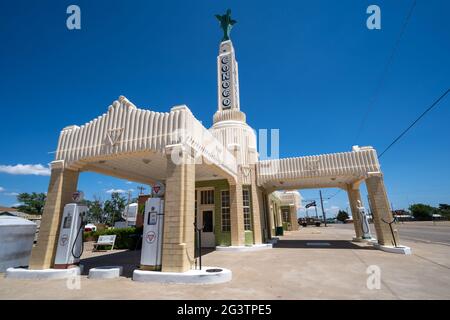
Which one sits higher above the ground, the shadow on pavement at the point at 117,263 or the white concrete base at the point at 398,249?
the white concrete base at the point at 398,249

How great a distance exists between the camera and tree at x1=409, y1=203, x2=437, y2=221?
A: 240 feet

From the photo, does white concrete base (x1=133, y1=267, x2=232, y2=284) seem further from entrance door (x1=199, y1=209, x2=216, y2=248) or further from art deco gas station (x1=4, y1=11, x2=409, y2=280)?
entrance door (x1=199, y1=209, x2=216, y2=248)

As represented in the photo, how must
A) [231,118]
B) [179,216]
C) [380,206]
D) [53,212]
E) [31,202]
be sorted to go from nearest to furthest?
Result: [179,216], [53,212], [380,206], [231,118], [31,202]

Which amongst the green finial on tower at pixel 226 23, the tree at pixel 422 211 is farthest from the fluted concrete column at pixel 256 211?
the tree at pixel 422 211

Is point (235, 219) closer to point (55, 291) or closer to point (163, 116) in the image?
point (163, 116)

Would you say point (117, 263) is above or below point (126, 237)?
below

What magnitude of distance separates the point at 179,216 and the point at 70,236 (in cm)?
409

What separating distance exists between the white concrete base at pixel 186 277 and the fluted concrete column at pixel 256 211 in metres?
7.79

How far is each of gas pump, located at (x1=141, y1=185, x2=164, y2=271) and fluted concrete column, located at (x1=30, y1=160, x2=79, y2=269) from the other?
3.64 meters

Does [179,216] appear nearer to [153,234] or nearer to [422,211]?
[153,234]

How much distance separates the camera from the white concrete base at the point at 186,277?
612cm

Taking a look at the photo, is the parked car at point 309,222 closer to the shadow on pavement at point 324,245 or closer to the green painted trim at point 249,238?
the shadow on pavement at point 324,245

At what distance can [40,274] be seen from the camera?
7.39 m

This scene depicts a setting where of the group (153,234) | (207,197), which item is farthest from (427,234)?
(153,234)
